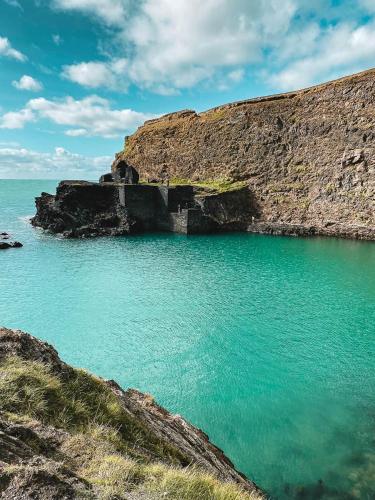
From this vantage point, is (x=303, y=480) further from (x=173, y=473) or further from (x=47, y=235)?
(x=47, y=235)

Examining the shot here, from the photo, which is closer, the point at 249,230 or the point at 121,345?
the point at 121,345

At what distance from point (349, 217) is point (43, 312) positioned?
132ft

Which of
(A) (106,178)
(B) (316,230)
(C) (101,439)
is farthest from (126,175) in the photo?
(C) (101,439)

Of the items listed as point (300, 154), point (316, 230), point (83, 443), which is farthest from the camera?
point (300, 154)

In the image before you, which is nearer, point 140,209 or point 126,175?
point 140,209

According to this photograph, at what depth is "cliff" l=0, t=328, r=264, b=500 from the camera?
315 cm

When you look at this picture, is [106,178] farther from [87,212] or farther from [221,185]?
[221,185]

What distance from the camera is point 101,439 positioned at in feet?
15.6

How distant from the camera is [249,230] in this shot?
170 ft

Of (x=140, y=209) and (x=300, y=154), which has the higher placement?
(x=300, y=154)

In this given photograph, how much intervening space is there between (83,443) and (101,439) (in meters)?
0.45

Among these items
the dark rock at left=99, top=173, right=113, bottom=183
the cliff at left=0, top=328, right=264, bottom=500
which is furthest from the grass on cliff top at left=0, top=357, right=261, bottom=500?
the dark rock at left=99, top=173, right=113, bottom=183

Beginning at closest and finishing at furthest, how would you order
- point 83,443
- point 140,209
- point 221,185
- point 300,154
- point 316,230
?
1. point 83,443
2. point 316,230
3. point 140,209
4. point 300,154
5. point 221,185

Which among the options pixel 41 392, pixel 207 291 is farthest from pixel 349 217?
pixel 41 392
